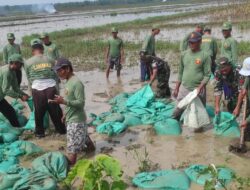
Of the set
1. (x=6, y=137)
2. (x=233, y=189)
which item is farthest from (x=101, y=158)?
(x=6, y=137)

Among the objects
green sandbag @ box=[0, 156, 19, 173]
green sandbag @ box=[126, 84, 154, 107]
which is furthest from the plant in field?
green sandbag @ box=[126, 84, 154, 107]

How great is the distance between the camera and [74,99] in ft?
16.3

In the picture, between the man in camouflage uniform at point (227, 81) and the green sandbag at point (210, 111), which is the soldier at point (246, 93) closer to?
the man in camouflage uniform at point (227, 81)

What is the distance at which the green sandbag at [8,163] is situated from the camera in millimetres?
4982

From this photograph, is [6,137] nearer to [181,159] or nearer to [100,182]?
[181,159]

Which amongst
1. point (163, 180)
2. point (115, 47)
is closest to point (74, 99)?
point (163, 180)

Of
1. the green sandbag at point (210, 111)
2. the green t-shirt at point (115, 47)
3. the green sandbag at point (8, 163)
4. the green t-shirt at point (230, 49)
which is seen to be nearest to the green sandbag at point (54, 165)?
the green sandbag at point (8, 163)

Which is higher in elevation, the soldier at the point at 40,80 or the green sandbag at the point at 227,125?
the soldier at the point at 40,80

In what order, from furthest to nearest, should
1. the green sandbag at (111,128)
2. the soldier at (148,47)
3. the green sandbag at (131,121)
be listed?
the soldier at (148,47)
the green sandbag at (131,121)
the green sandbag at (111,128)

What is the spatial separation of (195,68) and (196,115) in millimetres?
683

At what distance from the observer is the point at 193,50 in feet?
19.5

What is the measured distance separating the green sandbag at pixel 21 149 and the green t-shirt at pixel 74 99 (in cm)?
90

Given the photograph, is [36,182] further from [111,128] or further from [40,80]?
[111,128]

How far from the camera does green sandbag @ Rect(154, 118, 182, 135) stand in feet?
20.2
